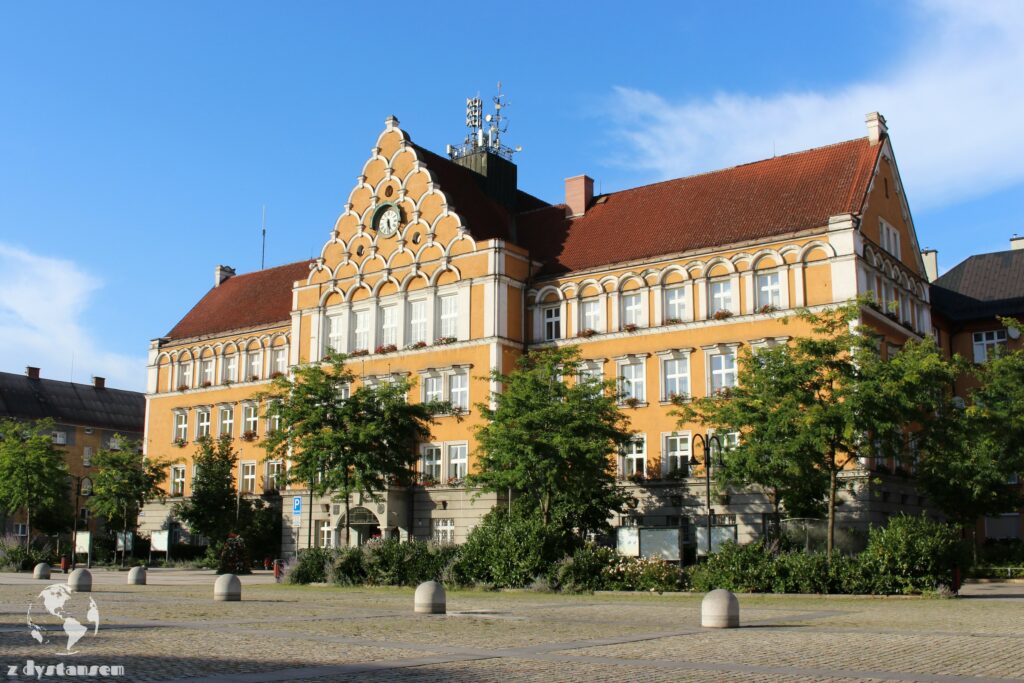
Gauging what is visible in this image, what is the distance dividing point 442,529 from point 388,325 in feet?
36.2

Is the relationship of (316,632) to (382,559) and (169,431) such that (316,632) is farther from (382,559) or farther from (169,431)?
(169,431)

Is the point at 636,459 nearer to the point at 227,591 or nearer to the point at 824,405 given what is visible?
the point at 824,405

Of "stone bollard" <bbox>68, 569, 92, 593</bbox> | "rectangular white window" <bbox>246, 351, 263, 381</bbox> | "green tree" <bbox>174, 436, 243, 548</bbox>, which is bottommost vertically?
"stone bollard" <bbox>68, 569, 92, 593</bbox>

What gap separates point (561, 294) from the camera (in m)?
52.0

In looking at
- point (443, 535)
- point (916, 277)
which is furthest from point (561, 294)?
point (916, 277)

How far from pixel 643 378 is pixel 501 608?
80.1 feet

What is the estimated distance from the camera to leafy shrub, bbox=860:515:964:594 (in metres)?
28.1

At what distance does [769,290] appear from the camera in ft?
150

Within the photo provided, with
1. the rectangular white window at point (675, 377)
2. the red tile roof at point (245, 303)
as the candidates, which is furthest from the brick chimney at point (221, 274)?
the rectangular white window at point (675, 377)

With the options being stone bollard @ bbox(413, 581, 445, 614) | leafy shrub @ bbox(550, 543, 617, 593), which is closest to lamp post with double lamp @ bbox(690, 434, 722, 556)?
leafy shrub @ bbox(550, 543, 617, 593)

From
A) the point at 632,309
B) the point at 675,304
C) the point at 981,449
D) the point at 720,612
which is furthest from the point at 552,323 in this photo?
the point at 720,612

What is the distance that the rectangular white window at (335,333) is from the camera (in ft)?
186

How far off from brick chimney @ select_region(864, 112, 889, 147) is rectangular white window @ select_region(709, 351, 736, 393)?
12.0 meters

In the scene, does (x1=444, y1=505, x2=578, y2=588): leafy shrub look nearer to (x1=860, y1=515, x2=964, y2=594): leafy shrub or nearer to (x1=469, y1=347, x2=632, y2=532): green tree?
(x1=469, y1=347, x2=632, y2=532): green tree
